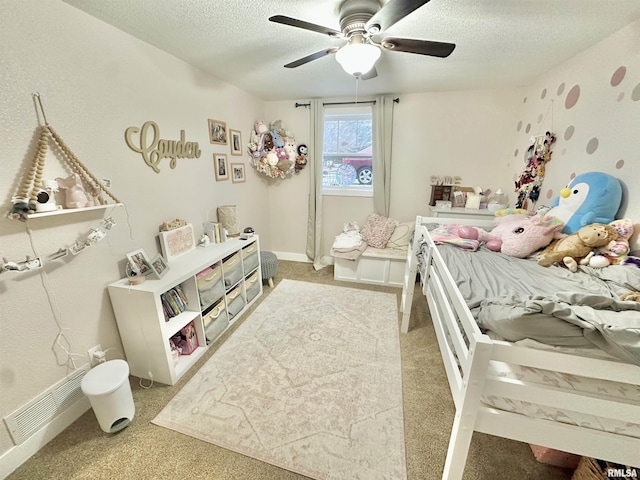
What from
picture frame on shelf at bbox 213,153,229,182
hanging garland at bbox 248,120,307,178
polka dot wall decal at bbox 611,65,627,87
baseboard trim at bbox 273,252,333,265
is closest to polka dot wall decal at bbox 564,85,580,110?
polka dot wall decal at bbox 611,65,627,87

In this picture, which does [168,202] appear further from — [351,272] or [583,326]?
[583,326]

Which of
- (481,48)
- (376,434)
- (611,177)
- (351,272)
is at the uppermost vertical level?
(481,48)

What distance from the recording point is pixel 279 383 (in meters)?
1.73

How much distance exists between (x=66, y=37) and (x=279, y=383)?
2340mm

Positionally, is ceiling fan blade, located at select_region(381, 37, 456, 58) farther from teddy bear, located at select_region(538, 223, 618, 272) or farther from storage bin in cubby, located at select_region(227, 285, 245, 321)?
storage bin in cubby, located at select_region(227, 285, 245, 321)

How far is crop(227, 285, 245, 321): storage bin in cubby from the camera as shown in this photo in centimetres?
237

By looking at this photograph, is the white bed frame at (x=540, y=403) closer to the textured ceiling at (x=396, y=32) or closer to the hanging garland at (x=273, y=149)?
the textured ceiling at (x=396, y=32)

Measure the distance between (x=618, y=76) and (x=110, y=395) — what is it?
342 cm

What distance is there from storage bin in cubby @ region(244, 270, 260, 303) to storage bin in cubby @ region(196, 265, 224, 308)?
46cm

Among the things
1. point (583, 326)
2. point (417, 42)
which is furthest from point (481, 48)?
point (583, 326)

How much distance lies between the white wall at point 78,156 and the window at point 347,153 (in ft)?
5.88

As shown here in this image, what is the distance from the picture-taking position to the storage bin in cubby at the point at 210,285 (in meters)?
1.98

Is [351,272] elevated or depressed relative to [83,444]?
elevated

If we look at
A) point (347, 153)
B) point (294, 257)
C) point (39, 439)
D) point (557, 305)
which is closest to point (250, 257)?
point (294, 257)
